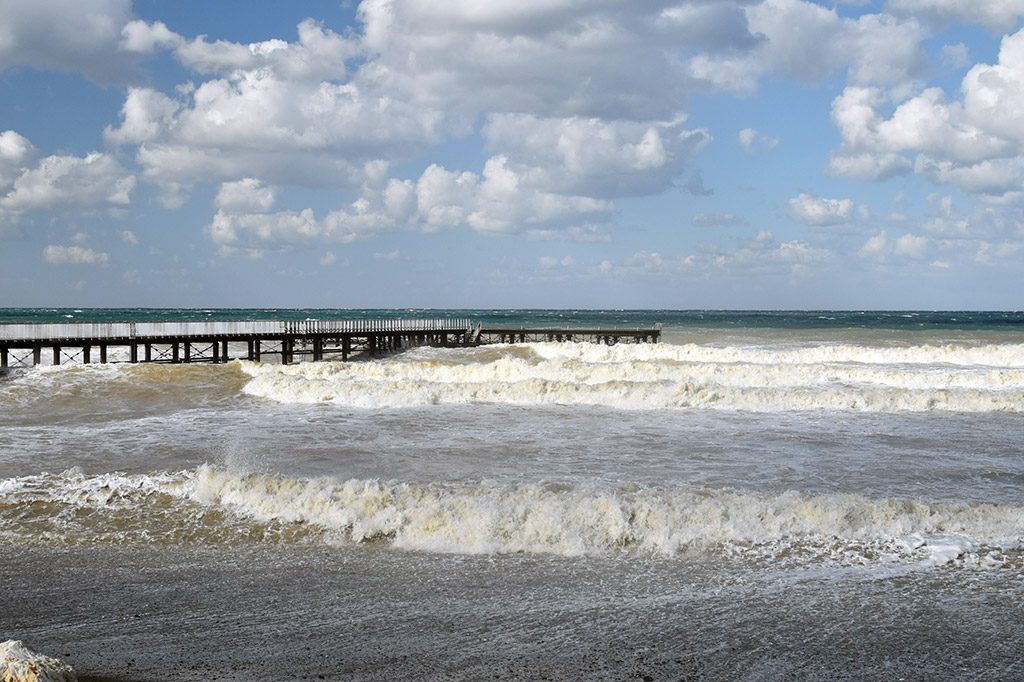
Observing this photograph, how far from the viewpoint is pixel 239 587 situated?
7.04 meters

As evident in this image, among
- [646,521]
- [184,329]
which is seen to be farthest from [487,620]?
[184,329]

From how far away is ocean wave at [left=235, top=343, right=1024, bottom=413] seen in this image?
2164 centimetres

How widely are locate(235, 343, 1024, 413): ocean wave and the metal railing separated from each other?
9.70 meters

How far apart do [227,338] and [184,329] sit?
81.5 inches

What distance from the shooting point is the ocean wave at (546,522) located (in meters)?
8.23

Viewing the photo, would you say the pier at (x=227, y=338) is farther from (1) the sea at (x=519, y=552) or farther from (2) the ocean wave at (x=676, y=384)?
(1) the sea at (x=519, y=552)

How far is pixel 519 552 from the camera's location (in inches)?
322

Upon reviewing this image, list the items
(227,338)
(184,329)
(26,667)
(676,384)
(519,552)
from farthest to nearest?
(227,338), (184,329), (676,384), (519,552), (26,667)

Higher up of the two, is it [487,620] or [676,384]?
[676,384]

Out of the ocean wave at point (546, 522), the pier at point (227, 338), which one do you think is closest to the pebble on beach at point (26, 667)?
the ocean wave at point (546, 522)

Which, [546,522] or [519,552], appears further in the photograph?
[546,522]

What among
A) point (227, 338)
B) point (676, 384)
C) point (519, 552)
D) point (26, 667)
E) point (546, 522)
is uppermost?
point (227, 338)

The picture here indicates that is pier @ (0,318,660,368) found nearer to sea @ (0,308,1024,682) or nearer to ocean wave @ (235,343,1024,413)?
ocean wave @ (235,343,1024,413)

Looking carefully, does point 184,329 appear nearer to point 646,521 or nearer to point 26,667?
point 646,521
